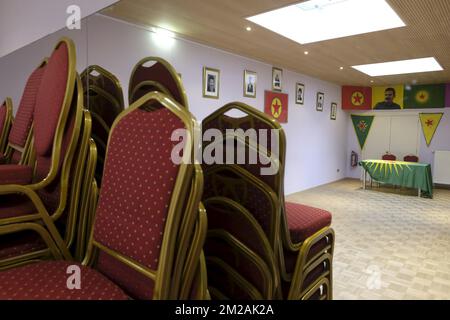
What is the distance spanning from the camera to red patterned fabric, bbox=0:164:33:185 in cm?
121

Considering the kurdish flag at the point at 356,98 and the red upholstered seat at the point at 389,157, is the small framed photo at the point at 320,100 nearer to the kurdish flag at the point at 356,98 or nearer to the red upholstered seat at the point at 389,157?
the kurdish flag at the point at 356,98

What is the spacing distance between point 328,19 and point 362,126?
435 mm

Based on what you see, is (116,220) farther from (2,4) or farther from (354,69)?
(2,4)

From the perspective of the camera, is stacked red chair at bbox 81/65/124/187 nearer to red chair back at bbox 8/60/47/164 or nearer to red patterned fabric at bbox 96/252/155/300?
red chair back at bbox 8/60/47/164

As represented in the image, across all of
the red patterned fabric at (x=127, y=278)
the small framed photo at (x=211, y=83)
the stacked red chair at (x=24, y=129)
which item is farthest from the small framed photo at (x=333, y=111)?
the stacked red chair at (x=24, y=129)

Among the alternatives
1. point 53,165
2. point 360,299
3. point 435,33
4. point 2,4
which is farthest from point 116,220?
point 2,4

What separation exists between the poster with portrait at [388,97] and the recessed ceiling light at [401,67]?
0.06 metres

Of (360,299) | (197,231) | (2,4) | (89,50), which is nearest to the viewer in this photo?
(197,231)

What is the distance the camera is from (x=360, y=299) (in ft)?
3.49

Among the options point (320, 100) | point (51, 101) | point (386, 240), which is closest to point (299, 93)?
point (320, 100)

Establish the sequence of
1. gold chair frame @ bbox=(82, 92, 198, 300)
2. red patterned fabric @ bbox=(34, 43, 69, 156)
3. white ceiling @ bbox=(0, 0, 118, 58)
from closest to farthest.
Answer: gold chair frame @ bbox=(82, 92, 198, 300)
red patterned fabric @ bbox=(34, 43, 69, 156)
white ceiling @ bbox=(0, 0, 118, 58)

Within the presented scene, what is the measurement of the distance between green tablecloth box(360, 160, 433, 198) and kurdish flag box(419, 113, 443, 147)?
10cm

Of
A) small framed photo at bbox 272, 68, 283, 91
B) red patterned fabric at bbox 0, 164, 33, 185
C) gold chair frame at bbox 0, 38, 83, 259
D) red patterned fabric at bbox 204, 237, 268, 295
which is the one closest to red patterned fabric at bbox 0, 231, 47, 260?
gold chair frame at bbox 0, 38, 83, 259
